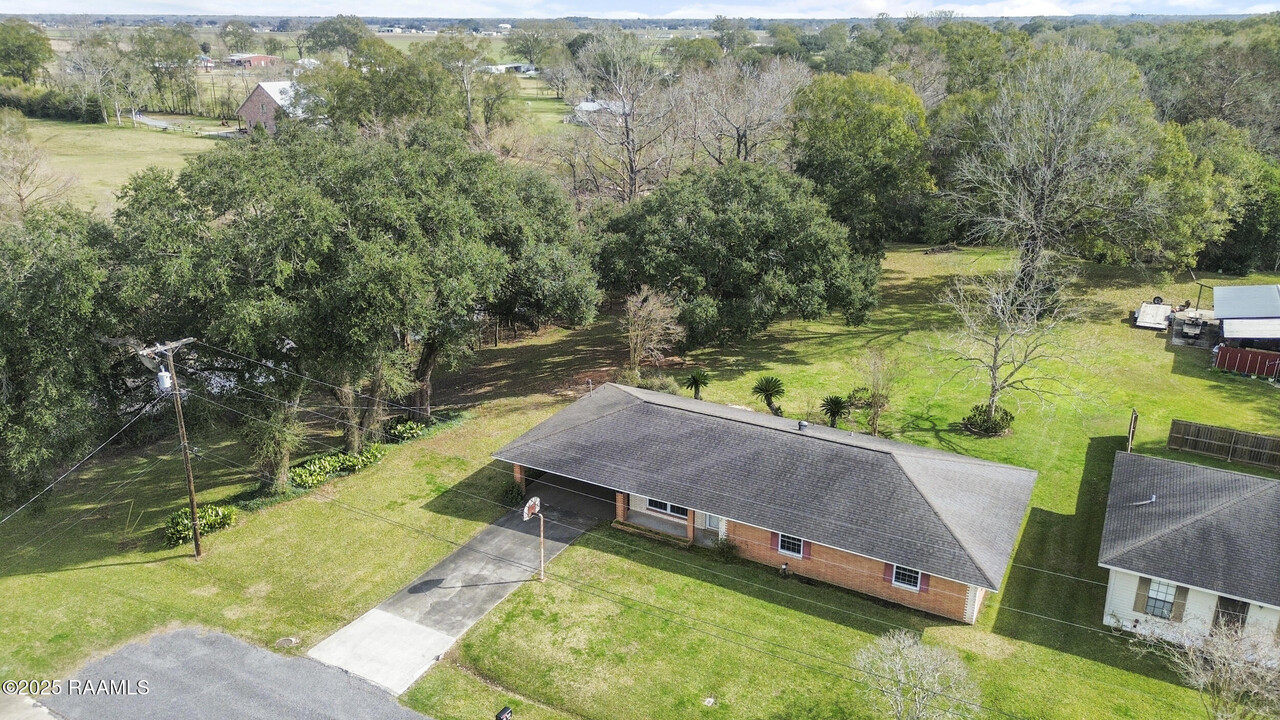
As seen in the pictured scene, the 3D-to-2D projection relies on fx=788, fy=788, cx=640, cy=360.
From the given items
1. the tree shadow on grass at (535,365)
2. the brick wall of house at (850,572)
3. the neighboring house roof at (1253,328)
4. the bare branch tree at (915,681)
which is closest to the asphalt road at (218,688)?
the brick wall of house at (850,572)

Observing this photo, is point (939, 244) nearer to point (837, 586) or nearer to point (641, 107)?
point (641, 107)

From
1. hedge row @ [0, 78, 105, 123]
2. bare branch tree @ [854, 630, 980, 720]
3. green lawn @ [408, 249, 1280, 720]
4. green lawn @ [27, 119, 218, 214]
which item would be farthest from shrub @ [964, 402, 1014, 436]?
hedge row @ [0, 78, 105, 123]

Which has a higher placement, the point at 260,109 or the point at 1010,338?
the point at 260,109

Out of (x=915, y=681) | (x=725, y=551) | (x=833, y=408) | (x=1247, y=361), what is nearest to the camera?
(x=915, y=681)

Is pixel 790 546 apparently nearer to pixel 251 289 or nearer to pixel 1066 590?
pixel 1066 590

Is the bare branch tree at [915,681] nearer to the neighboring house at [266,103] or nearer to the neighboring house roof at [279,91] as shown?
the neighboring house roof at [279,91]

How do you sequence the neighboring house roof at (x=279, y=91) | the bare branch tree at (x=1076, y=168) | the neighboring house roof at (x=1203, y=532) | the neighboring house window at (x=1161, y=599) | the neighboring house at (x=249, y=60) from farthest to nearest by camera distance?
1. the neighboring house at (x=249, y=60)
2. the neighboring house roof at (x=279, y=91)
3. the bare branch tree at (x=1076, y=168)
4. the neighboring house window at (x=1161, y=599)
5. the neighboring house roof at (x=1203, y=532)

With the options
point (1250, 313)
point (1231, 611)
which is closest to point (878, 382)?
point (1231, 611)
